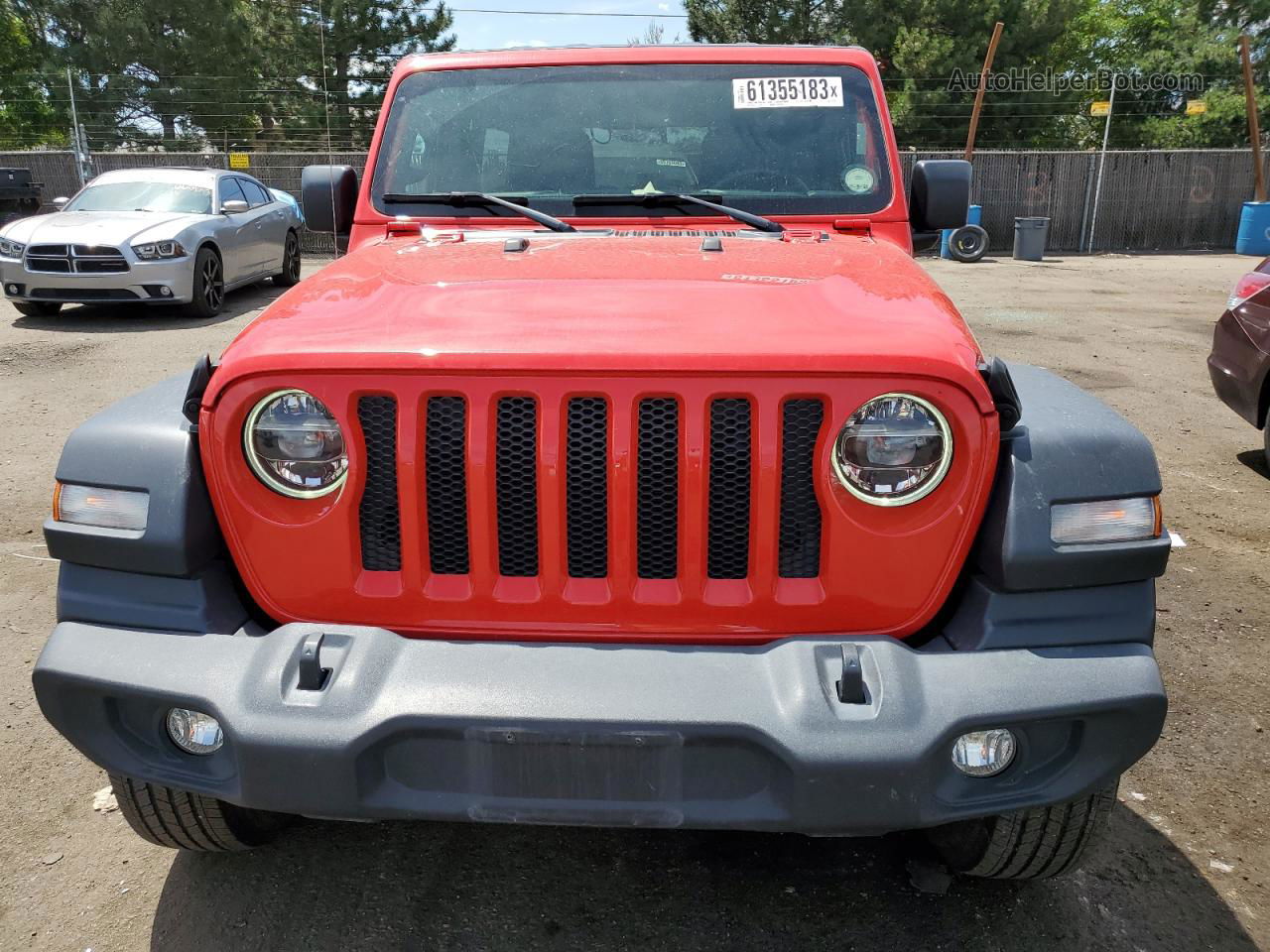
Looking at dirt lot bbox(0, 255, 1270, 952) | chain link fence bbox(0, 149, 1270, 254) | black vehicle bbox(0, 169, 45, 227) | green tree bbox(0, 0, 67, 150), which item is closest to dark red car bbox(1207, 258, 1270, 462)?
dirt lot bbox(0, 255, 1270, 952)

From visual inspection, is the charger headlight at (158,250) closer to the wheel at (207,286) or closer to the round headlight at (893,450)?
the wheel at (207,286)

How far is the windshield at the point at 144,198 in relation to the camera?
38.0 ft

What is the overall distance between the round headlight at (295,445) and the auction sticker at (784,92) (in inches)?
80.1

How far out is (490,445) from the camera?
2051mm

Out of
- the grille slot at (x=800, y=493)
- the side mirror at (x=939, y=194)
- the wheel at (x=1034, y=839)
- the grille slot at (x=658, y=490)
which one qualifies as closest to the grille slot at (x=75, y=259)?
the side mirror at (x=939, y=194)

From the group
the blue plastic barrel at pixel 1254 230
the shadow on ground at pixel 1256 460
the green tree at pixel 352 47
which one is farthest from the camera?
the green tree at pixel 352 47

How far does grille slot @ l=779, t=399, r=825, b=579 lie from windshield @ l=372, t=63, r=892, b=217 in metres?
1.49

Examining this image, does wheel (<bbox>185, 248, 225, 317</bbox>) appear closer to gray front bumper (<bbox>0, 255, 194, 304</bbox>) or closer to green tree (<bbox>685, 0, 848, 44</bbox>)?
gray front bumper (<bbox>0, 255, 194, 304</bbox>)

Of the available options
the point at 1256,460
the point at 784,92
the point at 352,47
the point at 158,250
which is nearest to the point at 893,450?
the point at 784,92

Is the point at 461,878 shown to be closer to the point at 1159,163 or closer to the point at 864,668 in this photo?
the point at 864,668

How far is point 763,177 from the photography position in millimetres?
3410

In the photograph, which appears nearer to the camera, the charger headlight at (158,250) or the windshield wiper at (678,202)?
the windshield wiper at (678,202)

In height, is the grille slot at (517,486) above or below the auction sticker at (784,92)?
below

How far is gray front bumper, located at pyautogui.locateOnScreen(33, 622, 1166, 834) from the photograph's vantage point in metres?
1.86
